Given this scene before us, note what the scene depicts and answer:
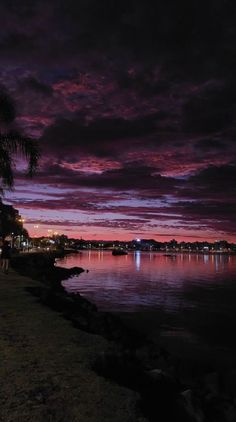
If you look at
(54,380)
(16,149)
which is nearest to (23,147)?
(16,149)

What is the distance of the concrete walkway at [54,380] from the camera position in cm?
601

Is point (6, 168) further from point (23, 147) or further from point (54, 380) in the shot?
point (54, 380)

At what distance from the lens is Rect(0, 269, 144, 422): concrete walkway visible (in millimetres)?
6012

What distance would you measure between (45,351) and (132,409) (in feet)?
11.0

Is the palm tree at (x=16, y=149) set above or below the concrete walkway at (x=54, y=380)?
above

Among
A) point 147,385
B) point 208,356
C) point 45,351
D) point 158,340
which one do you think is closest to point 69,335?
point 45,351

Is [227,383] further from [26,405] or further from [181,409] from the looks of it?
[26,405]

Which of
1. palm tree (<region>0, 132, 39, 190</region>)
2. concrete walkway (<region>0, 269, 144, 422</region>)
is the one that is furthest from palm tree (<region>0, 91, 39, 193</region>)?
concrete walkway (<region>0, 269, 144, 422</region>)

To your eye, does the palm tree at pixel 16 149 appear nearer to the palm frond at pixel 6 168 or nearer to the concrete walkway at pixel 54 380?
the palm frond at pixel 6 168

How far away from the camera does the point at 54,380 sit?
23.9 feet

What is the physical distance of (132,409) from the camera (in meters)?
6.34

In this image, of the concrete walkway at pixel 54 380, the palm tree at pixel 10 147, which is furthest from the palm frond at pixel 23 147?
the concrete walkway at pixel 54 380

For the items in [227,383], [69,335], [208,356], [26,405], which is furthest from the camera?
[208,356]

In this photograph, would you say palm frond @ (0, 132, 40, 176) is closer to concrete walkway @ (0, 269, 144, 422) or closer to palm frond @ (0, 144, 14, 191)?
palm frond @ (0, 144, 14, 191)
